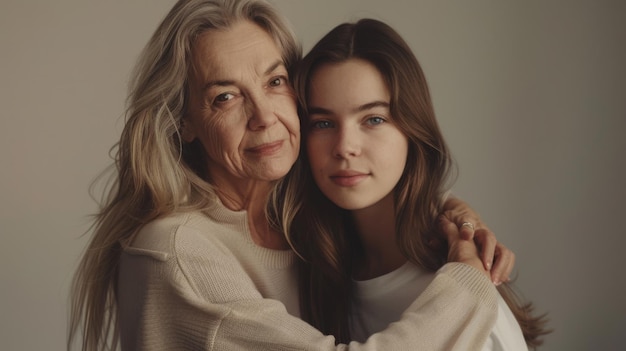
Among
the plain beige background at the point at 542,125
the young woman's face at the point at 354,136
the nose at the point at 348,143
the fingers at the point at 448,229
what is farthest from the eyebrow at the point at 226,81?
the plain beige background at the point at 542,125

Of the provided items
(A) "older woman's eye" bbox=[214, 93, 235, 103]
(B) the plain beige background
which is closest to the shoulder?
(A) "older woman's eye" bbox=[214, 93, 235, 103]

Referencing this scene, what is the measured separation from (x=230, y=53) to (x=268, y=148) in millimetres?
240

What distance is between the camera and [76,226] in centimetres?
289

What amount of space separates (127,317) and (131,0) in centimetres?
153

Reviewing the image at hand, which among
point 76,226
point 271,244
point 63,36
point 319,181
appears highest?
point 63,36

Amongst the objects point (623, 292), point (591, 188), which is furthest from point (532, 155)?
point (623, 292)

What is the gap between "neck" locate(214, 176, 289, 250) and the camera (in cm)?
195

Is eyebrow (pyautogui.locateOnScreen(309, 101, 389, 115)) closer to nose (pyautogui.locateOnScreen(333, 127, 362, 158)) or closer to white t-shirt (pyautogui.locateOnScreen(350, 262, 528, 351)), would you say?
nose (pyautogui.locateOnScreen(333, 127, 362, 158))

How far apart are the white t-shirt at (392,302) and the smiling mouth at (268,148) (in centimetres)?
39

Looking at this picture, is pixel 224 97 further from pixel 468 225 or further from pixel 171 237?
pixel 468 225

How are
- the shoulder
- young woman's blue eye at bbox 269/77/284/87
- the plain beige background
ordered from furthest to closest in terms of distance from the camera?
the plain beige background → young woman's blue eye at bbox 269/77/284/87 → the shoulder

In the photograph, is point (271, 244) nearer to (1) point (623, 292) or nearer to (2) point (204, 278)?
(2) point (204, 278)

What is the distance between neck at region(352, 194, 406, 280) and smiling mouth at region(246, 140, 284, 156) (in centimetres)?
30

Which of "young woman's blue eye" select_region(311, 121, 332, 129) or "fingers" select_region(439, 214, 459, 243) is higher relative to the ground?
"young woman's blue eye" select_region(311, 121, 332, 129)
